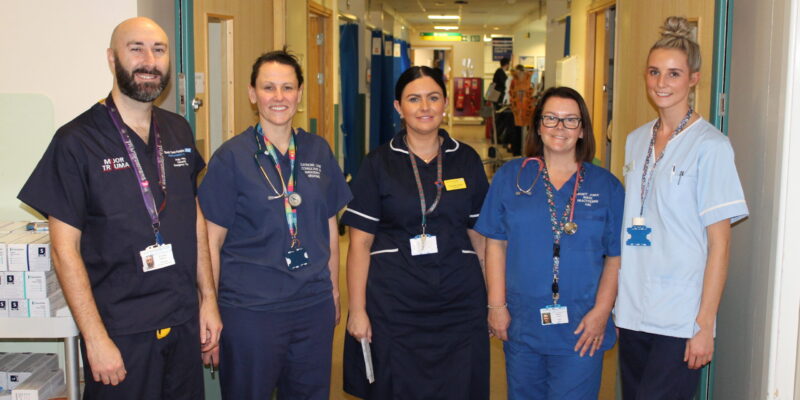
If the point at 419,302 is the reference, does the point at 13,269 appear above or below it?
above

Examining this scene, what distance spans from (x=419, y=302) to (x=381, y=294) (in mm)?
136

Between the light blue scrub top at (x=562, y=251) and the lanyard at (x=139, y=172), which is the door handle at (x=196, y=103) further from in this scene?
the light blue scrub top at (x=562, y=251)

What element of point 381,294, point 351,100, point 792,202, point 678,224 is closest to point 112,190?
point 381,294

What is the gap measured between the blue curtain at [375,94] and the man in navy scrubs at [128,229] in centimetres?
781

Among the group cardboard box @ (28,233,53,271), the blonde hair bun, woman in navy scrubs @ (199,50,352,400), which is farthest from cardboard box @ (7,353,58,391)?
the blonde hair bun

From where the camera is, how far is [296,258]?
2240 millimetres

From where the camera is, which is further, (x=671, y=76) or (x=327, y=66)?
(x=327, y=66)

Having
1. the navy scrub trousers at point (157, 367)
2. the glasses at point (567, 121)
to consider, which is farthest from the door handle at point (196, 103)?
the glasses at point (567, 121)

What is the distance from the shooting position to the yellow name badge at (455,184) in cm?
249

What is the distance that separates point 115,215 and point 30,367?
1.10 m

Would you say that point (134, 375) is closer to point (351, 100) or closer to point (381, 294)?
point (381, 294)

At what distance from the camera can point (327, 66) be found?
7.46 metres

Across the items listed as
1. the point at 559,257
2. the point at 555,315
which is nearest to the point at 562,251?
the point at 559,257

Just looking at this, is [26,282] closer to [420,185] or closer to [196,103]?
[196,103]
